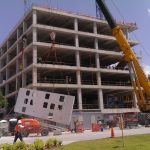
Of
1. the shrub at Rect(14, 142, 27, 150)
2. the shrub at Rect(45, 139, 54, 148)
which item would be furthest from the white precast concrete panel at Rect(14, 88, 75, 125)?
the shrub at Rect(14, 142, 27, 150)

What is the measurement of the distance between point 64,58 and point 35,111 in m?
22.9

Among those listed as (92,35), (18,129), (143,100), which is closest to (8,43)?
(92,35)

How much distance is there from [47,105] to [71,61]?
84.7 feet

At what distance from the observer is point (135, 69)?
37.3m

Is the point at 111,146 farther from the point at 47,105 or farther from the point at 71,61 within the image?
the point at 71,61

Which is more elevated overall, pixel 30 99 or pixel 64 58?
pixel 64 58

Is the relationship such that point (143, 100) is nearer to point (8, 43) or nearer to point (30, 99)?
point (30, 99)

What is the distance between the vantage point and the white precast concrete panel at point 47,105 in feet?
150

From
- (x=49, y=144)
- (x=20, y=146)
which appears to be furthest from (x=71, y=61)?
(x=20, y=146)

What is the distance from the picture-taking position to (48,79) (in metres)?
62.7

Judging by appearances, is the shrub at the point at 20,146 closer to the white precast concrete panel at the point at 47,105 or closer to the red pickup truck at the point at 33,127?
the red pickup truck at the point at 33,127

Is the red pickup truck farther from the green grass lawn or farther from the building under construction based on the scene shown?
the green grass lawn

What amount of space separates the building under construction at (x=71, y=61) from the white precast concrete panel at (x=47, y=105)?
794 centimetres

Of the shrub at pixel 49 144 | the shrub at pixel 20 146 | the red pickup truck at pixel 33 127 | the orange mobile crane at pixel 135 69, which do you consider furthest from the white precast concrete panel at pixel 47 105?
Answer: the shrub at pixel 20 146
